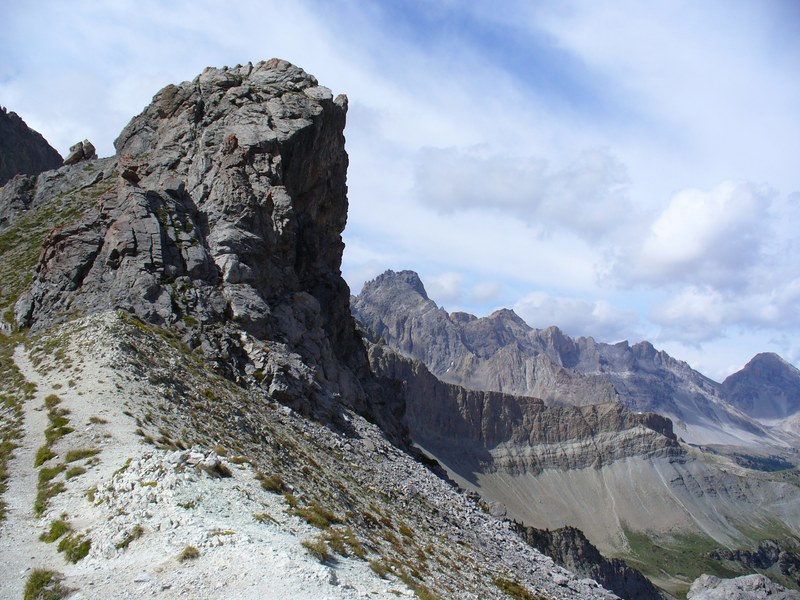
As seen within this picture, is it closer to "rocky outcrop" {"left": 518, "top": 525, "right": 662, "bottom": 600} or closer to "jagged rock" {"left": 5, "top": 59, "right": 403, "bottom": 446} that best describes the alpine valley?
"jagged rock" {"left": 5, "top": 59, "right": 403, "bottom": 446}

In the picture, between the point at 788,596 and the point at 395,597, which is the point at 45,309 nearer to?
the point at 395,597

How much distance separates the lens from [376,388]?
9362 cm

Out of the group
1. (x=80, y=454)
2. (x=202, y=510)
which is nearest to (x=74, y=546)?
(x=202, y=510)

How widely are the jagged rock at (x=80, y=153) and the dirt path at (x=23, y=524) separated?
91.8m

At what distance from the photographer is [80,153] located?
114 metres

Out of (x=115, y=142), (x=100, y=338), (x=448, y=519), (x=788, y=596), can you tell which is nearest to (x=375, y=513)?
(x=448, y=519)

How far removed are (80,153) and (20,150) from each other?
6904 cm

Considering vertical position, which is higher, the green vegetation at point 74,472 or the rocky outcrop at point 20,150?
the rocky outcrop at point 20,150

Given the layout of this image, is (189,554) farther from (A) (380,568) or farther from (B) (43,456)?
(B) (43,456)

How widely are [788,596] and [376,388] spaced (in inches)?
3081

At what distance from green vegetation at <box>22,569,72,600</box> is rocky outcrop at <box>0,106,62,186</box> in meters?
165

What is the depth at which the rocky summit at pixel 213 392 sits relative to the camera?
20.7 meters

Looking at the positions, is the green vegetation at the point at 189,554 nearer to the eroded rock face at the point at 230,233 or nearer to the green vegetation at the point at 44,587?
the green vegetation at the point at 44,587

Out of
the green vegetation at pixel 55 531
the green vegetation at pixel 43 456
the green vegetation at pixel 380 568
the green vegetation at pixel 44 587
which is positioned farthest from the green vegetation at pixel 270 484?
the green vegetation at pixel 43 456
